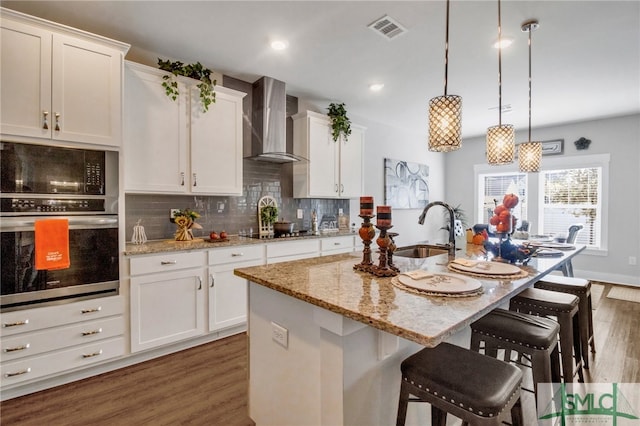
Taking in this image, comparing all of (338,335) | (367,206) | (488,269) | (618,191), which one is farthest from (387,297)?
(618,191)

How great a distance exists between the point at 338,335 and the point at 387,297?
0.77ft

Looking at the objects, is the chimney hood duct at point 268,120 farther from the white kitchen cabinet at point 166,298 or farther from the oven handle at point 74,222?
the oven handle at point 74,222

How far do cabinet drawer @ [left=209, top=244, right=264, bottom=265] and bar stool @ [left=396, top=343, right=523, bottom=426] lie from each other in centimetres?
210

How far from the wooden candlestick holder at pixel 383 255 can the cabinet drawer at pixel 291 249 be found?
72.9 inches

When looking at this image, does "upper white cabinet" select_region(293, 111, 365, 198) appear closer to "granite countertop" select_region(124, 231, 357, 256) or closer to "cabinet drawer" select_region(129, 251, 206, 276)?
"granite countertop" select_region(124, 231, 357, 256)

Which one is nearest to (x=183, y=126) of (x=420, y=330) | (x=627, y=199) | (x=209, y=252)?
(x=209, y=252)

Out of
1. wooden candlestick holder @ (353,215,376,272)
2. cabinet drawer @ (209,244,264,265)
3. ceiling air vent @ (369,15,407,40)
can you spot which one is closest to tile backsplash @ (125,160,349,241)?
cabinet drawer @ (209,244,264,265)

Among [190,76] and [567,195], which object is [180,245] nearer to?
[190,76]

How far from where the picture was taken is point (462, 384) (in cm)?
110

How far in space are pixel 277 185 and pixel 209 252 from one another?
57.3 inches

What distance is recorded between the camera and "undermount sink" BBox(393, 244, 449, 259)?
96.4 inches

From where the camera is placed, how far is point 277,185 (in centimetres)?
403

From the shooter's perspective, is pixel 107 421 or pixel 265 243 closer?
pixel 107 421

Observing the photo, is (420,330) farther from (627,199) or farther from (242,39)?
(627,199)
